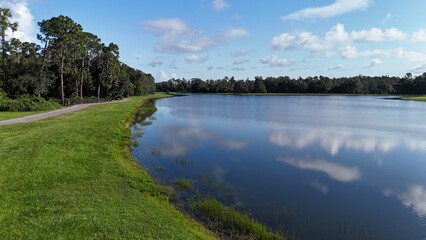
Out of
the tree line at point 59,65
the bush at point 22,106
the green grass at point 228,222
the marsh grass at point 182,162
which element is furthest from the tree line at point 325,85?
the green grass at point 228,222

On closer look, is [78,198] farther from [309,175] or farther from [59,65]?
[59,65]

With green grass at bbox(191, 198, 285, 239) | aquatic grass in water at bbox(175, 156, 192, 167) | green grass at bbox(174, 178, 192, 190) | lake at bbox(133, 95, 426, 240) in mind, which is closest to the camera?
green grass at bbox(191, 198, 285, 239)

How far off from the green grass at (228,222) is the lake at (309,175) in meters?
0.65

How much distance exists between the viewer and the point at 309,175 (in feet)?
48.9

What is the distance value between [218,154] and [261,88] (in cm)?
15144

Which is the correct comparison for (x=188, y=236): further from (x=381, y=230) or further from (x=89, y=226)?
(x=381, y=230)

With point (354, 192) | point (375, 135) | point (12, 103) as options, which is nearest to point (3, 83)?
point (12, 103)

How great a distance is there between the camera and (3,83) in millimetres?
53281

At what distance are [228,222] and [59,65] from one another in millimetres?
59075

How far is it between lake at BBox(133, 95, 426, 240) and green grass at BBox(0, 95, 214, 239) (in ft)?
6.77

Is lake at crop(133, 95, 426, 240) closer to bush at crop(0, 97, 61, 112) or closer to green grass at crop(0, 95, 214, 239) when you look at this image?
green grass at crop(0, 95, 214, 239)

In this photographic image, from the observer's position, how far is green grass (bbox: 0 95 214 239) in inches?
291

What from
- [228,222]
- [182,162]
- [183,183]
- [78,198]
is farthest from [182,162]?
[78,198]

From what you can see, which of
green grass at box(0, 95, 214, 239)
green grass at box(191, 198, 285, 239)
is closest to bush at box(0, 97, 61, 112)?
green grass at box(0, 95, 214, 239)
